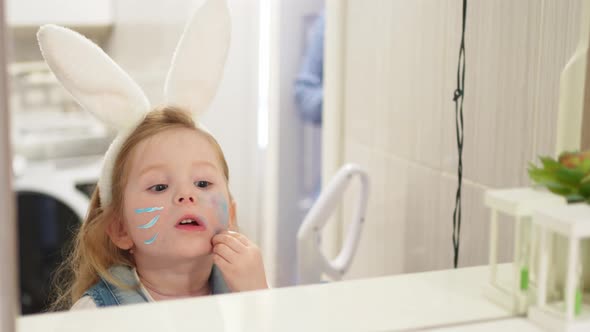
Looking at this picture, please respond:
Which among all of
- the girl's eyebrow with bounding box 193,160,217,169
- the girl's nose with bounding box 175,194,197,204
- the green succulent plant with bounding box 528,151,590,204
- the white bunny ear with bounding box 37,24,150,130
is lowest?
the girl's nose with bounding box 175,194,197,204

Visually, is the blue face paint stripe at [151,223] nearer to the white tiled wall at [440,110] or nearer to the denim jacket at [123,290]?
the denim jacket at [123,290]

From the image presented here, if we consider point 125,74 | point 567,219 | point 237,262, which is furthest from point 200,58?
point 567,219

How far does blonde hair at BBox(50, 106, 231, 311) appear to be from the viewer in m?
0.51

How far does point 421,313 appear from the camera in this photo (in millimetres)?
427

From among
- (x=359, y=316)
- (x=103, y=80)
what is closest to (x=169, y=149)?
(x=103, y=80)

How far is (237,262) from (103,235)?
0.10 meters

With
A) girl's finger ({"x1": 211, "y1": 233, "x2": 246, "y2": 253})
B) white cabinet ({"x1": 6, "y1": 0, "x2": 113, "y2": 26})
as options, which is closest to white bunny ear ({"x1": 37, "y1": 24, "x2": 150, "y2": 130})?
girl's finger ({"x1": 211, "y1": 233, "x2": 246, "y2": 253})

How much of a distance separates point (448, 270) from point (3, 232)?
1.00ft

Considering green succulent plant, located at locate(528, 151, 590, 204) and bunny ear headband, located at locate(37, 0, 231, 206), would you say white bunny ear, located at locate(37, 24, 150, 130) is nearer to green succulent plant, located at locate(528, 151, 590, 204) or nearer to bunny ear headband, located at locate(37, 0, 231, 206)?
bunny ear headband, located at locate(37, 0, 231, 206)

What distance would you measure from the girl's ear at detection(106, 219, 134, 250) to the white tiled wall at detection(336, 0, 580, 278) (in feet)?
0.80

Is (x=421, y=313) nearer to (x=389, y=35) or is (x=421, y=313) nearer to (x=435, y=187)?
(x=435, y=187)

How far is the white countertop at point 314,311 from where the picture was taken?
0.40m

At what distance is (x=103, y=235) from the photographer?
1.76 feet

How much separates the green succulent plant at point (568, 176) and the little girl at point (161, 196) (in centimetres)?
22
